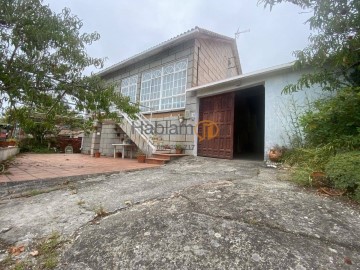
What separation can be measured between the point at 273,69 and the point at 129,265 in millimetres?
5904

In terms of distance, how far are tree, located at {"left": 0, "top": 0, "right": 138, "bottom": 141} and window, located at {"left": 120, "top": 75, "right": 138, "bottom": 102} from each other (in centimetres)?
518

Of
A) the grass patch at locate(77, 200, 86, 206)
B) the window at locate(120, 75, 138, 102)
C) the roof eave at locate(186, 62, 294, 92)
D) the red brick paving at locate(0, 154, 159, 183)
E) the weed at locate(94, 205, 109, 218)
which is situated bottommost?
the grass patch at locate(77, 200, 86, 206)

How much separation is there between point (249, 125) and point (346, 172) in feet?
30.7

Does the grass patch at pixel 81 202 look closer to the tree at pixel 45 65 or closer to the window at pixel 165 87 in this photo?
the tree at pixel 45 65

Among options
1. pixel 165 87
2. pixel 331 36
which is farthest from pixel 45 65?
pixel 331 36

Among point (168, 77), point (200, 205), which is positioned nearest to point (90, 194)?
point (200, 205)

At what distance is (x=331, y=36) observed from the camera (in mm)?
3561

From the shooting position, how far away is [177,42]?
7.88 metres

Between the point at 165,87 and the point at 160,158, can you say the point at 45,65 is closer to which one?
the point at 160,158

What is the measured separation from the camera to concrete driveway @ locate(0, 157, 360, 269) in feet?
4.55

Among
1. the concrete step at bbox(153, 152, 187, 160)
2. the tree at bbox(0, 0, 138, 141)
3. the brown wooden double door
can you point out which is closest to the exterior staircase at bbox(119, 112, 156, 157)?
the concrete step at bbox(153, 152, 187, 160)

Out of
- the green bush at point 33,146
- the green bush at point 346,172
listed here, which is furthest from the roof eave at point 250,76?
the green bush at point 33,146

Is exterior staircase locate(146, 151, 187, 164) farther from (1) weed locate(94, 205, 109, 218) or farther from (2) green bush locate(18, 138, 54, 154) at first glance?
A: (2) green bush locate(18, 138, 54, 154)

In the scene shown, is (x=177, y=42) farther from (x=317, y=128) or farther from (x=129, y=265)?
(x=129, y=265)
